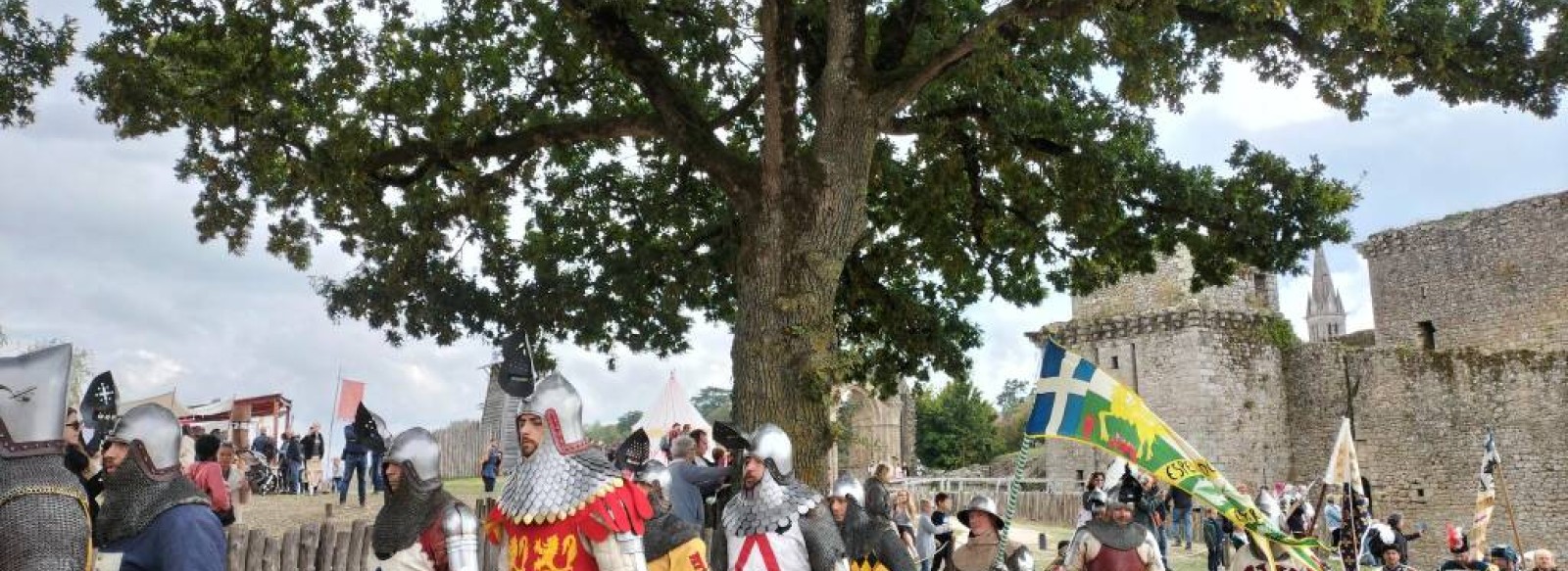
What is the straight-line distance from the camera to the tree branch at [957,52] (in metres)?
12.1

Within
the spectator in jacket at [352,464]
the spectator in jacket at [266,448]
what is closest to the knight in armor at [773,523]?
the spectator in jacket at [352,464]

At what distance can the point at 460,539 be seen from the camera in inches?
227

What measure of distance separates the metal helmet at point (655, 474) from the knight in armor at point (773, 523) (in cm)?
147

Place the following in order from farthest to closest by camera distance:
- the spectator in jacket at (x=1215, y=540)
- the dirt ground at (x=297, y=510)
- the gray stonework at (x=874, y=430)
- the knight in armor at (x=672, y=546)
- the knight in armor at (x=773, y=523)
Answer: the gray stonework at (x=874, y=430) → the spectator in jacket at (x=1215, y=540) → the dirt ground at (x=297, y=510) → the knight in armor at (x=773, y=523) → the knight in armor at (x=672, y=546)

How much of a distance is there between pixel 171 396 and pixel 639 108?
988 centimetres

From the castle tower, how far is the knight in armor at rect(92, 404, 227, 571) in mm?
106999

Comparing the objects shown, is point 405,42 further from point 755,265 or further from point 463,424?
point 463,424

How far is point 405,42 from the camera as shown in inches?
606

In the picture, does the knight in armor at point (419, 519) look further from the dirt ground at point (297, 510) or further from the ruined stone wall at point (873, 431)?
the ruined stone wall at point (873, 431)

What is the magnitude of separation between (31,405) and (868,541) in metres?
5.83

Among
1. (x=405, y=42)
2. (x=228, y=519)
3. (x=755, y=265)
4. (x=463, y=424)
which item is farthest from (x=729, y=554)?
(x=463, y=424)

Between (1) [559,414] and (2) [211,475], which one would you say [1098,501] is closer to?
(1) [559,414]

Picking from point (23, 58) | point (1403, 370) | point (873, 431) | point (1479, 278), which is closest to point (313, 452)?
point (23, 58)

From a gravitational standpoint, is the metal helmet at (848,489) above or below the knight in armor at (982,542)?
above
